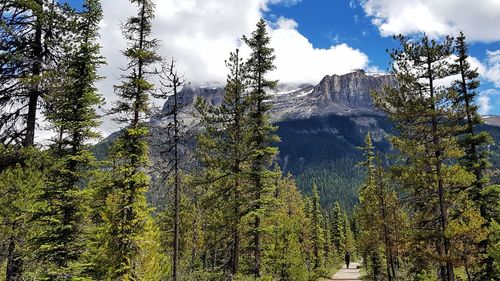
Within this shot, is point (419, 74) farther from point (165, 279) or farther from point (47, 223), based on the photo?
point (165, 279)

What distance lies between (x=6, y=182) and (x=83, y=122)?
939cm

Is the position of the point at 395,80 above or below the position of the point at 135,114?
above

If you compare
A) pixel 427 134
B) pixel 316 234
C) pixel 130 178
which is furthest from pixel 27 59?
pixel 316 234

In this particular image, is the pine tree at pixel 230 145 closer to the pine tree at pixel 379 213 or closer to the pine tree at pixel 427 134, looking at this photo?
the pine tree at pixel 427 134

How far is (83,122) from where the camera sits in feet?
62.7

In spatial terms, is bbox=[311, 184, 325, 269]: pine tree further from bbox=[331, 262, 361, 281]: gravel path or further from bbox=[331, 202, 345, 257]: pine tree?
bbox=[331, 202, 345, 257]: pine tree

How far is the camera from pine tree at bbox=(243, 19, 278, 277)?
21.2 meters

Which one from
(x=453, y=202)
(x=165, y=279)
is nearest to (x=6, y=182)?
(x=453, y=202)

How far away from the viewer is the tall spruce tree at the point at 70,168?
17516mm

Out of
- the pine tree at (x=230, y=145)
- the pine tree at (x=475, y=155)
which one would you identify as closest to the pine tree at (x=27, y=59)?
the pine tree at (x=230, y=145)

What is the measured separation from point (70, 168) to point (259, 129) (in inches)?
408

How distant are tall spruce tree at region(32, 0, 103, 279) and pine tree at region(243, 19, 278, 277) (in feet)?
29.0

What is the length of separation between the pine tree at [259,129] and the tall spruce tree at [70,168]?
883 centimetres

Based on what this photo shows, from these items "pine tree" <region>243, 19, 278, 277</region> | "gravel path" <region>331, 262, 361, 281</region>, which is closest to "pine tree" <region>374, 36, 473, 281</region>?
"pine tree" <region>243, 19, 278, 277</region>
